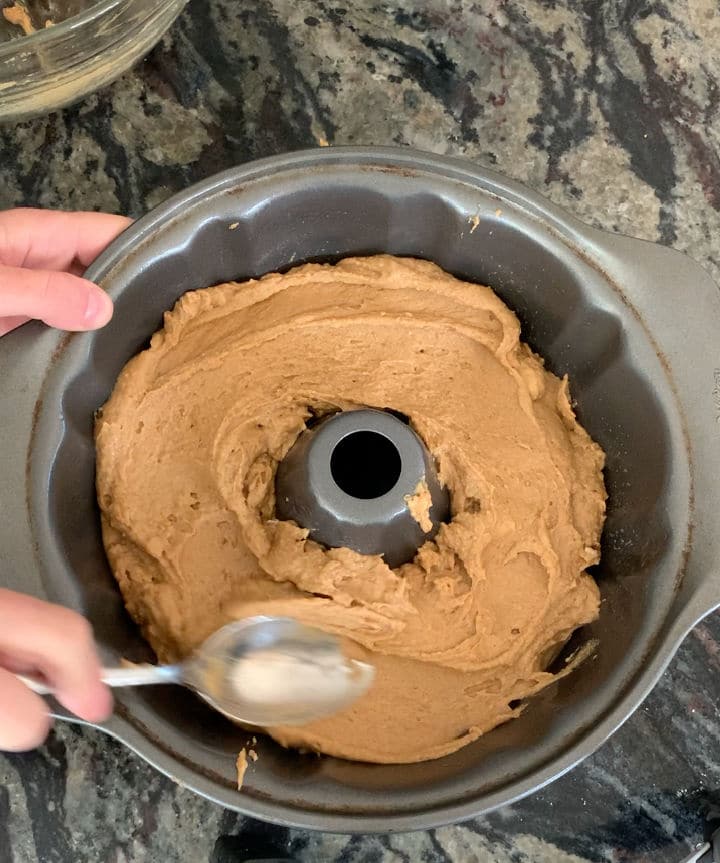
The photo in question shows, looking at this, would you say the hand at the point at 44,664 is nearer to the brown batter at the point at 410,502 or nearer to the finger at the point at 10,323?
the brown batter at the point at 410,502

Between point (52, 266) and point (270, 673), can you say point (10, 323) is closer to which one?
point (52, 266)

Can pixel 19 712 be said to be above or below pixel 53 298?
below

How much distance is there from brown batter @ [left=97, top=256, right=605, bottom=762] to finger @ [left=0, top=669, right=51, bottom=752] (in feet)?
0.47

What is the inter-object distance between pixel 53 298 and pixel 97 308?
0.04 meters

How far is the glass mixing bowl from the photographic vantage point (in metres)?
0.81

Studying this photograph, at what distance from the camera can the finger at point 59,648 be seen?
1.98ft

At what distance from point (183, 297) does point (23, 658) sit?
349 mm

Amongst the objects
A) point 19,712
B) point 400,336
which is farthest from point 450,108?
point 19,712

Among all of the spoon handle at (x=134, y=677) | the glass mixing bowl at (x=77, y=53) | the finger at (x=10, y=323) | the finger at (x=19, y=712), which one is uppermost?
the glass mixing bowl at (x=77, y=53)

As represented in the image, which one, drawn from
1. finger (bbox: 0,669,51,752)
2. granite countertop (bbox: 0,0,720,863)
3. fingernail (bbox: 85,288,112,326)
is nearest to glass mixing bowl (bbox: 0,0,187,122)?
granite countertop (bbox: 0,0,720,863)

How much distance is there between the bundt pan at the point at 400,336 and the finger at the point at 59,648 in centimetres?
3

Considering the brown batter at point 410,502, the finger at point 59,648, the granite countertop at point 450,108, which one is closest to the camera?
the finger at point 59,648

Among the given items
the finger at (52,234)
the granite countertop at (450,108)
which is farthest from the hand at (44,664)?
the granite countertop at (450,108)

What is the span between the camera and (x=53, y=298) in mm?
671
